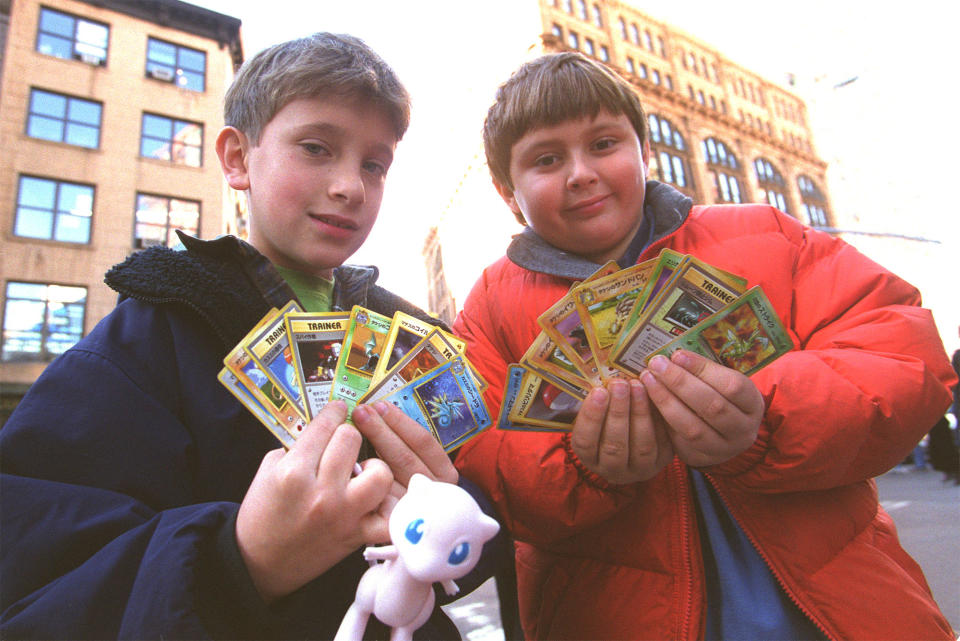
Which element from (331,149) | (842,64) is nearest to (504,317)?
(331,149)

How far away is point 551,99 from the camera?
5.52 ft

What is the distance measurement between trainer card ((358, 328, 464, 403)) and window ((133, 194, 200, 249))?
50.8 feet

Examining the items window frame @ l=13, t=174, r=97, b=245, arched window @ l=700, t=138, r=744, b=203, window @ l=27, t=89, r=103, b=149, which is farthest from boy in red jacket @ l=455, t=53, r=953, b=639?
arched window @ l=700, t=138, r=744, b=203

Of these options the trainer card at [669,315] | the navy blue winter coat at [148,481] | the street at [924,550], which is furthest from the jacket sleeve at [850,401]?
the street at [924,550]

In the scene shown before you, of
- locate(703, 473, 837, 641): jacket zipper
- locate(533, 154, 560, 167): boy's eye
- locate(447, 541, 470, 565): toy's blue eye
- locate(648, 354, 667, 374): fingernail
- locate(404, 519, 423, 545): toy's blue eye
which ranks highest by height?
locate(533, 154, 560, 167): boy's eye

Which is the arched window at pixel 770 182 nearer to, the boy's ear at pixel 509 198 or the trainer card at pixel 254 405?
the boy's ear at pixel 509 198

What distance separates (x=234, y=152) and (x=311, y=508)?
1215mm

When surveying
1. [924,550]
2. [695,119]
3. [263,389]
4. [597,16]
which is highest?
[597,16]

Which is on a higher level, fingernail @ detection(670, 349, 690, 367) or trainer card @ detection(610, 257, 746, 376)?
trainer card @ detection(610, 257, 746, 376)

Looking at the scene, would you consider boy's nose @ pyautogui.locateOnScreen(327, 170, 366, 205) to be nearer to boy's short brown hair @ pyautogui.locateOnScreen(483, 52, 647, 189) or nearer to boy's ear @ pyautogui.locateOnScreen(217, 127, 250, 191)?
boy's ear @ pyautogui.locateOnScreen(217, 127, 250, 191)

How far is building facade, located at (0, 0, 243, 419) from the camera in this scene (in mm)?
12750

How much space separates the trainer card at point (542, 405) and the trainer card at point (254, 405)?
524mm

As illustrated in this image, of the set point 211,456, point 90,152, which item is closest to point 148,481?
point 211,456

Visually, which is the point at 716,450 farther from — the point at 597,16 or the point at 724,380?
the point at 597,16
